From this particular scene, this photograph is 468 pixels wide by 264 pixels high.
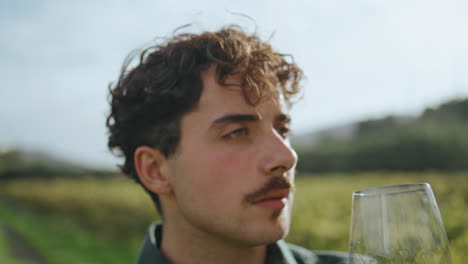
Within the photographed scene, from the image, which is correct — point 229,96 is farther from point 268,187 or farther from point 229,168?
point 268,187

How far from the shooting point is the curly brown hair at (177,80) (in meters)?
2.47

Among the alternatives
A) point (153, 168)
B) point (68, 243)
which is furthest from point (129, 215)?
point (153, 168)

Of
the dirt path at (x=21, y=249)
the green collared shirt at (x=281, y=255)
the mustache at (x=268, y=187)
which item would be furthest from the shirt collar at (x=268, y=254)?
the dirt path at (x=21, y=249)

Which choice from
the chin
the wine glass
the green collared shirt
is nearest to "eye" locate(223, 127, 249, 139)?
the chin

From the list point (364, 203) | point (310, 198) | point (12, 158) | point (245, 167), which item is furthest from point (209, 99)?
point (12, 158)

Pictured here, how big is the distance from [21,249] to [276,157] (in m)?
12.2

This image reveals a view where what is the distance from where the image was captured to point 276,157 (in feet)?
7.15

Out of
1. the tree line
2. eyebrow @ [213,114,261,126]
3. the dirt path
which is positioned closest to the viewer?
eyebrow @ [213,114,261,126]

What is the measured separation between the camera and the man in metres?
2.18

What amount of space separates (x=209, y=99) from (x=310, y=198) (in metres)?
3.63

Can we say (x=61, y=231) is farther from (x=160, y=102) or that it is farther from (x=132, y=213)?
(x=160, y=102)

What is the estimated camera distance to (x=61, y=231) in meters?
15.3

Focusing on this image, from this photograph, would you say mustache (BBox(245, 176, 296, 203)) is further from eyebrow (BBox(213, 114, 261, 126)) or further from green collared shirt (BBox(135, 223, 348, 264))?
green collared shirt (BBox(135, 223, 348, 264))

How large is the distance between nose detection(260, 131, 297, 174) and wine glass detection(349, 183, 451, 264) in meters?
0.81
